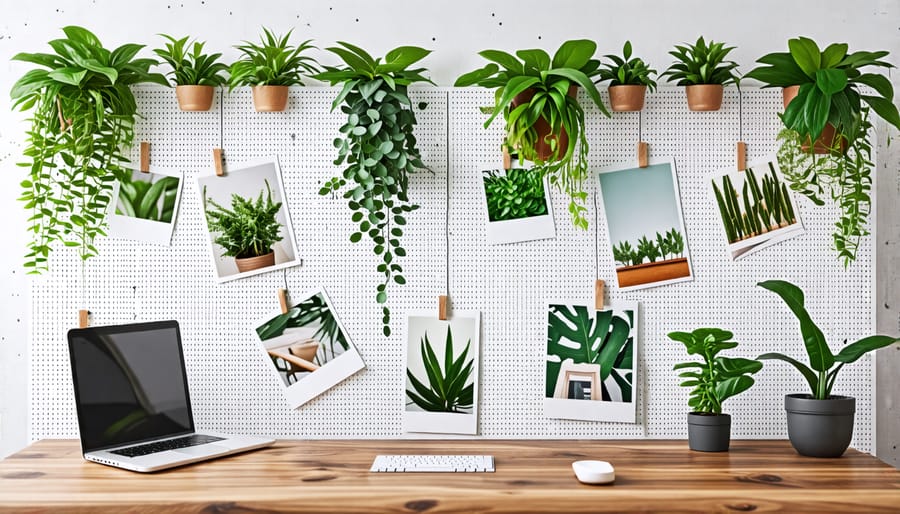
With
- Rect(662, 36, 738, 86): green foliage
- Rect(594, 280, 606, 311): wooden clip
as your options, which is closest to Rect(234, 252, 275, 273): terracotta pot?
Rect(594, 280, 606, 311): wooden clip

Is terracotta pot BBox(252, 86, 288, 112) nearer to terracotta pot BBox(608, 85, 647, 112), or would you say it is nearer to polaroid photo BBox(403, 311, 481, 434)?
polaroid photo BBox(403, 311, 481, 434)

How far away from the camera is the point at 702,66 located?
1804 mm

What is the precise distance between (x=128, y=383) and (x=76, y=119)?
598 mm

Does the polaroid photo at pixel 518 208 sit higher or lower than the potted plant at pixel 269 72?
lower

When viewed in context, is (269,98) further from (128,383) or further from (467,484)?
(467,484)

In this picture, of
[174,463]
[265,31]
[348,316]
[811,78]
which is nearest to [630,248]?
[811,78]

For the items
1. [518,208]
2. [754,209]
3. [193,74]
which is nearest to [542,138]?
[518,208]

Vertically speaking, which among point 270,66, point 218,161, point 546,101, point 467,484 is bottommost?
point 467,484

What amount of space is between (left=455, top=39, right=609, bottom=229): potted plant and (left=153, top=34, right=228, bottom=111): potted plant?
583 mm

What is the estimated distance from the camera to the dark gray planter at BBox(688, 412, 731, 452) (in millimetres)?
1701

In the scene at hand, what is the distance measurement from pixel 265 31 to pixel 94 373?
852mm

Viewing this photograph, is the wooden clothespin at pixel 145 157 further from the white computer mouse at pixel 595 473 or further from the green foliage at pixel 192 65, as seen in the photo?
the white computer mouse at pixel 595 473

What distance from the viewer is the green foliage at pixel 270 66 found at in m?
1.78

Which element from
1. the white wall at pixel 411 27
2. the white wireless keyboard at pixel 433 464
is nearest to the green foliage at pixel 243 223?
the white wall at pixel 411 27
